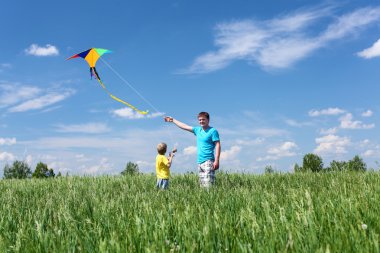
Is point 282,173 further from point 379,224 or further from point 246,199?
point 379,224

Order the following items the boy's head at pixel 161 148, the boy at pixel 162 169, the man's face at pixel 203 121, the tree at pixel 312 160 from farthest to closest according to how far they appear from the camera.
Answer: the tree at pixel 312 160, the boy's head at pixel 161 148, the boy at pixel 162 169, the man's face at pixel 203 121

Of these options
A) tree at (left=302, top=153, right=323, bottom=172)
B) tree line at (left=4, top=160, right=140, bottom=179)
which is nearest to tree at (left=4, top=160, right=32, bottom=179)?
tree line at (left=4, top=160, right=140, bottom=179)

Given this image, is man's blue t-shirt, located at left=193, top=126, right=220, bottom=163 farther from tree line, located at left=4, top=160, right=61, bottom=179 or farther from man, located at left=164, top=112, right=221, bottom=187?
tree line, located at left=4, top=160, right=61, bottom=179

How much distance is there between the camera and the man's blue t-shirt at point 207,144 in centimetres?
916

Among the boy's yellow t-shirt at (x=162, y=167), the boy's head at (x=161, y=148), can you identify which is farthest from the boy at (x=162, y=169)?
the boy's head at (x=161, y=148)

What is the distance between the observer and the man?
359 inches

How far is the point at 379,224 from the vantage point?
3508mm

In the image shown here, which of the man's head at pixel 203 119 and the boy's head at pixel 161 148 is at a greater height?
the man's head at pixel 203 119

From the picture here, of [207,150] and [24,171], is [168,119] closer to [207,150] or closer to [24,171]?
[207,150]

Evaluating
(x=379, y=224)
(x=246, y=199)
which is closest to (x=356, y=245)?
(x=379, y=224)

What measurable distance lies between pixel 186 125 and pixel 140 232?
21.9ft

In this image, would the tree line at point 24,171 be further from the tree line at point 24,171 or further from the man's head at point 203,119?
the man's head at point 203,119

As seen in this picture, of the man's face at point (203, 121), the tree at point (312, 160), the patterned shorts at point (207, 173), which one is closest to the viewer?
the patterned shorts at point (207, 173)

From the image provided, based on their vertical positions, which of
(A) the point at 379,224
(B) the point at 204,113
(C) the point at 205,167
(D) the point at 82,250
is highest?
(B) the point at 204,113
